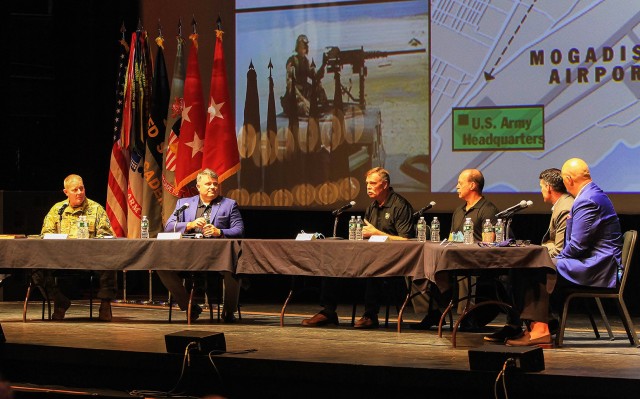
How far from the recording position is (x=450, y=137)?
837cm

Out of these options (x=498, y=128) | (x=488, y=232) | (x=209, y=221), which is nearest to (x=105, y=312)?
(x=209, y=221)

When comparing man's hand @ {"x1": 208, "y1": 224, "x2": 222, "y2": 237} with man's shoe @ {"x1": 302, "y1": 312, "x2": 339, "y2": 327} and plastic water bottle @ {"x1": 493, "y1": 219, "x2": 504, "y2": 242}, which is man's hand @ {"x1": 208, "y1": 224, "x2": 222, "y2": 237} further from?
plastic water bottle @ {"x1": 493, "y1": 219, "x2": 504, "y2": 242}

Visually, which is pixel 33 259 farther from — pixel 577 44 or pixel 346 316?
pixel 577 44

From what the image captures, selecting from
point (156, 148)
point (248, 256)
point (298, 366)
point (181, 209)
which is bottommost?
point (298, 366)

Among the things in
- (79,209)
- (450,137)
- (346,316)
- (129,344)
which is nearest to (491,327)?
(346,316)

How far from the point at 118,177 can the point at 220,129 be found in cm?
115

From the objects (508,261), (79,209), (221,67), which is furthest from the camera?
(221,67)

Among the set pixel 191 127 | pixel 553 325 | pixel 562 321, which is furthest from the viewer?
pixel 191 127

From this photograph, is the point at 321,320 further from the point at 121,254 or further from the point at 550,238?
the point at 550,238

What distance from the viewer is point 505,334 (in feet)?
19.7

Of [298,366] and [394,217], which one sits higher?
[394,217]

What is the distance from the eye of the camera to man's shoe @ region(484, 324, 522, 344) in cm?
589

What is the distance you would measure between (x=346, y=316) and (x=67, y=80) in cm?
430

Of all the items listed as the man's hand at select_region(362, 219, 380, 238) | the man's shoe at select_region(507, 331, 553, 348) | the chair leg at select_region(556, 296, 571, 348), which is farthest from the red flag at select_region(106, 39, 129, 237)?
the chair leg at select_region(556, 296, 571, 348)
